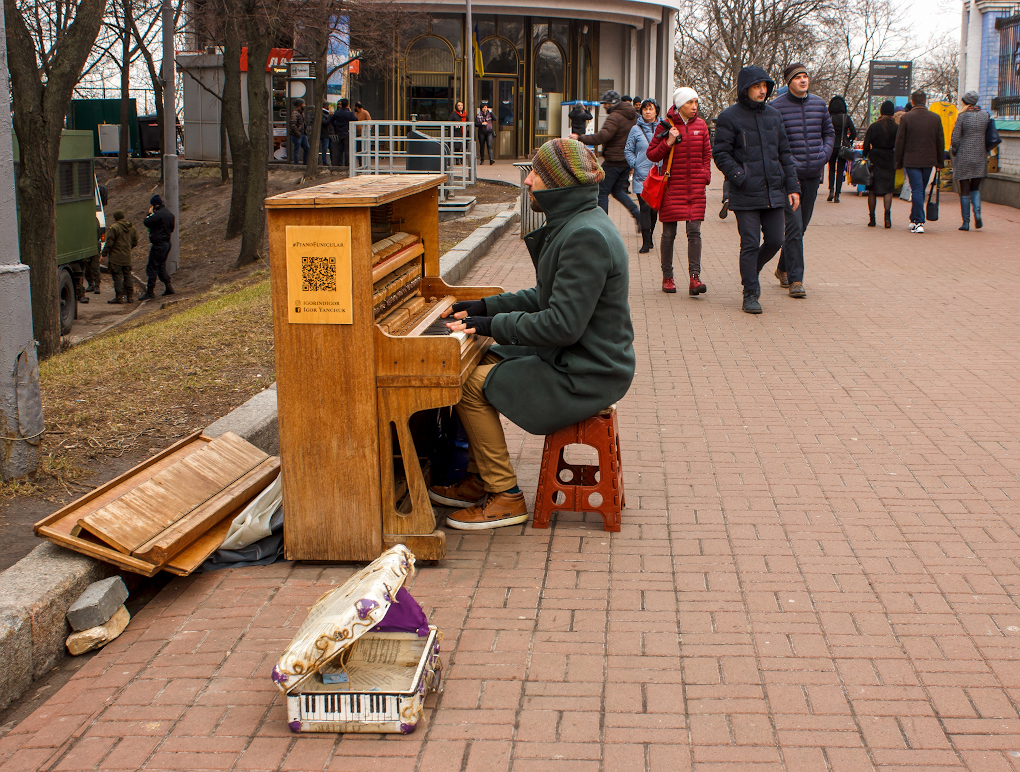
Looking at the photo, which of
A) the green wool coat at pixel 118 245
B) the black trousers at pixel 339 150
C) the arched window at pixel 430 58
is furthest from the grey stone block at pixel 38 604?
the arched window at pixel 430 58

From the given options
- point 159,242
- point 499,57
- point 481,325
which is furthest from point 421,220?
point 499,57

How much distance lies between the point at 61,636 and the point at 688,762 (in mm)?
2279

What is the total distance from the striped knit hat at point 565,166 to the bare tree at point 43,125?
5885mm

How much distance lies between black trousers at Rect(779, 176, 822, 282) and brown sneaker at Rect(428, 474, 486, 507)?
589 cm

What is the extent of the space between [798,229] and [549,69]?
29.0m

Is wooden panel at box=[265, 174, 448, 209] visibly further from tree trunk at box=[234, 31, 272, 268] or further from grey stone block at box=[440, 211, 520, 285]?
tree trunk at box=[234, 31, 272, 268]

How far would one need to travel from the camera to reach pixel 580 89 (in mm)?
38156

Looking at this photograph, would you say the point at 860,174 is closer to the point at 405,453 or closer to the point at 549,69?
the point at 405,453

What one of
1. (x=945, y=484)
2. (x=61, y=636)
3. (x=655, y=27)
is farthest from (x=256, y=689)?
(x=655, y=27)

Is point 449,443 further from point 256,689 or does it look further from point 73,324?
point 73,324

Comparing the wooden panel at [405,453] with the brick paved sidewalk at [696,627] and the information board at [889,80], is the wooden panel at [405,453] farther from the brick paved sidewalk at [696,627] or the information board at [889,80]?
the information board at [889,80]

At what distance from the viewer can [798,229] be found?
32.5ft

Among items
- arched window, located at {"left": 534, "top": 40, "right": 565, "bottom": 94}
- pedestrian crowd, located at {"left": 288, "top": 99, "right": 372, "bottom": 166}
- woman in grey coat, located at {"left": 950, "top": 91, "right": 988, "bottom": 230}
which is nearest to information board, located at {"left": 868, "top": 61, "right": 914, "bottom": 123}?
woman in grey coat, located at {"left": 950, "top": 91, "right": 988, "bottom": 230}

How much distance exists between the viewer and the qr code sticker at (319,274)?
158 inches
